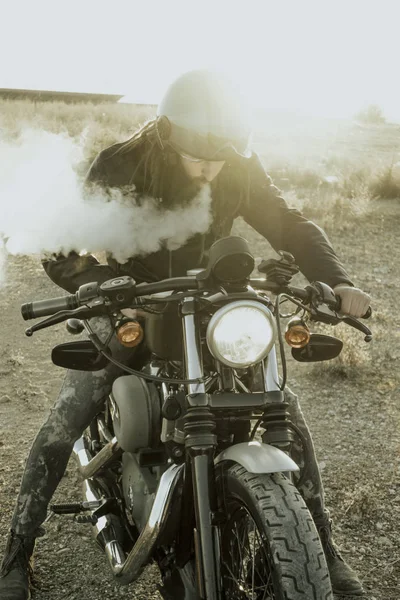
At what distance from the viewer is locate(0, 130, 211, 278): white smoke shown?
252 centimetres

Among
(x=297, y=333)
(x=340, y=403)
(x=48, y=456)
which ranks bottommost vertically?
(x=340, y=403)

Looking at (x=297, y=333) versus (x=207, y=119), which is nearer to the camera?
(x=297, y=333)

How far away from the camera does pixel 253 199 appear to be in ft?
10.5

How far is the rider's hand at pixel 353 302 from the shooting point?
2.46 m

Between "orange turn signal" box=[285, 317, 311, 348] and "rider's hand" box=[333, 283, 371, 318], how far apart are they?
0.23 metres

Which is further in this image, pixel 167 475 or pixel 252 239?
pixel 252 239

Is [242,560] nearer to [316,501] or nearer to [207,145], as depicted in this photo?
[316,501]

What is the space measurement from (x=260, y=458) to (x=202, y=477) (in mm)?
195

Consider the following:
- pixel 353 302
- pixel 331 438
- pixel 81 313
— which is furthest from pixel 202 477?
pixel 331 438

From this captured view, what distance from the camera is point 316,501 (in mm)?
2975

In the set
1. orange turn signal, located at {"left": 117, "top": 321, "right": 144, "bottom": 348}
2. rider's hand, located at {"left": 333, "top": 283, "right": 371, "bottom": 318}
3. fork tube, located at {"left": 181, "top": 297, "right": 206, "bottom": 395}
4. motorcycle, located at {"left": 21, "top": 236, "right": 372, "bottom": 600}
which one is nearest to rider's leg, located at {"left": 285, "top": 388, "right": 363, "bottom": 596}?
motorcycle, located at {"left": 21, "top": 236, "right": 372, "bottom": 600}

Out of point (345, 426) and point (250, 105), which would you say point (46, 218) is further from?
point (345, 426)

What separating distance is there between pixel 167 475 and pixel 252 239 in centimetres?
728

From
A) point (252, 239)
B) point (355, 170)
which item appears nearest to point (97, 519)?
point (252, 239)
